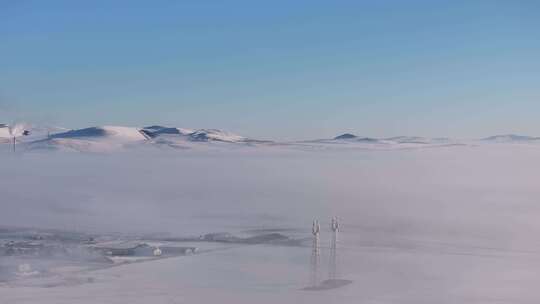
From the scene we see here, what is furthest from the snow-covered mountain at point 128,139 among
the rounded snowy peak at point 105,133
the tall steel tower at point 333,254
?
the tall steel tower at point 333,254

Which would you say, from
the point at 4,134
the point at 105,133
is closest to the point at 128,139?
the point at 105,133

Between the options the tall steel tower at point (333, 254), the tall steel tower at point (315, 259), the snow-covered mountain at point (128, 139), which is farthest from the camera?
the snow-covered mountain at point (128, 139)

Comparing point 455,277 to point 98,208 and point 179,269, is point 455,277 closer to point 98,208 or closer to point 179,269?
point 179,269

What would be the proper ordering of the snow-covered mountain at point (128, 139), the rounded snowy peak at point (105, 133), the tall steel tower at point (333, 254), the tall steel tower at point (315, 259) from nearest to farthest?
the tall steel tower at point (315, 259)
the tall steel tower at point (333, 254)
the snow-covered mountain at point (128, 139)
the rounded snowy peak at point (105, 133)

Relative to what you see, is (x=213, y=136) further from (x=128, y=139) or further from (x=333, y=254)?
(x=333, y=254)

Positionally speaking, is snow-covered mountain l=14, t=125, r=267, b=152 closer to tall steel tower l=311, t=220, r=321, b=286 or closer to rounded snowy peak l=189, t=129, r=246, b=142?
rounded snowy peak l=189, t=129, r=246, b=142

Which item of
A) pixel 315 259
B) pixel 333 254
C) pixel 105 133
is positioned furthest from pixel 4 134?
pixel 315 259

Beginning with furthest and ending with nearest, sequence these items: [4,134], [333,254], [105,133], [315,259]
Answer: [105,133] < [4,134] < [333,254] < [315,259]

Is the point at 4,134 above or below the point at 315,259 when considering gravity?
above

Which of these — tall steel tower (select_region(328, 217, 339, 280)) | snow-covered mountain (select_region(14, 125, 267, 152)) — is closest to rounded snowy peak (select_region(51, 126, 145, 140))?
snow-covered mountain (select_region(14, 125, 267, 152))

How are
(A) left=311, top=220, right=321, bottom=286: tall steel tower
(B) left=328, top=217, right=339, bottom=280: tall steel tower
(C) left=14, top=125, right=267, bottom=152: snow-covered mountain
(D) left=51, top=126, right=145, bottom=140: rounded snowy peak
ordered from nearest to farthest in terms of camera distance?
1. (A) left=311, top=220, right=321, bottom=286: tall steel tower
2. (B) left=328, top=217, right=339, bottom=280: tall steel tower
3. (C) left=14, top=125, right=267, bottom=152: snow-covered mountain
4. (D) left=51, top=126, right=145, bottom=140: rounded snowy peak

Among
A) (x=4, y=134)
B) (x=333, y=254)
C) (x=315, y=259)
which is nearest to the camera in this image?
(x=315, y=259)

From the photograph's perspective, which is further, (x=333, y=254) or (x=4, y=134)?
(x=4, y=134)

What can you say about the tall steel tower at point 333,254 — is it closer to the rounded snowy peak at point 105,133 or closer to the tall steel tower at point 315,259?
the tall steel tower at point 315,259
